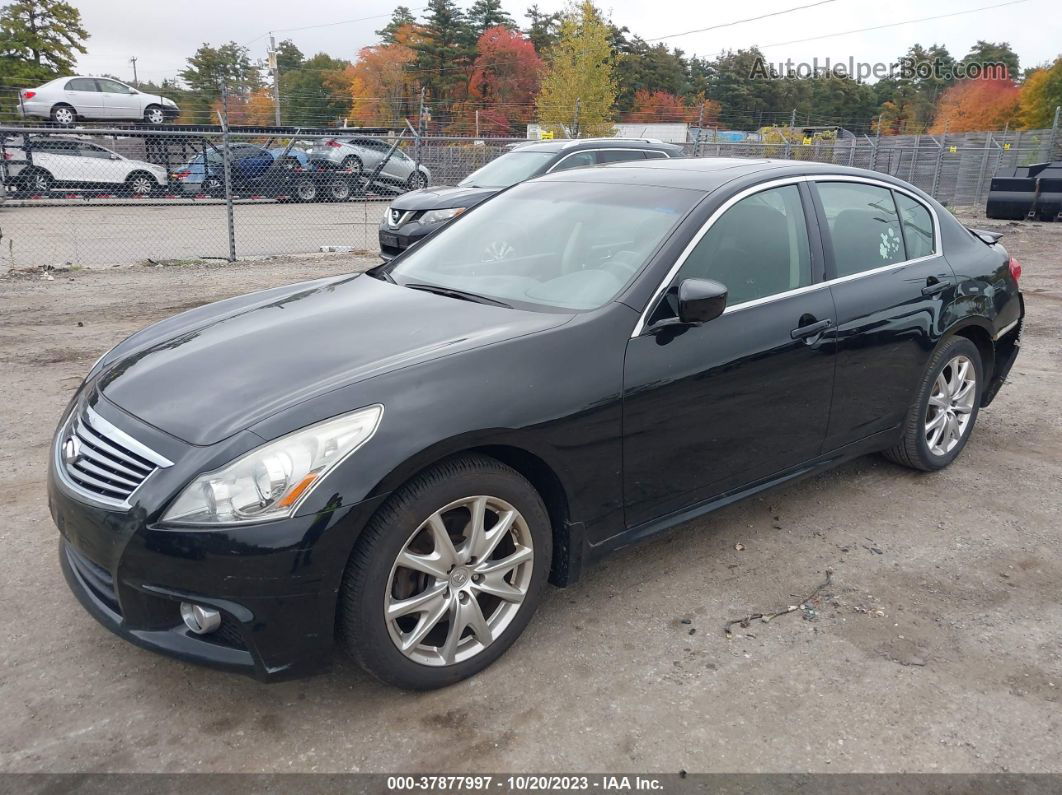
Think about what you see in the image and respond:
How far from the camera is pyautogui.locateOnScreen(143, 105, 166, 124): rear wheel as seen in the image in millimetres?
26391

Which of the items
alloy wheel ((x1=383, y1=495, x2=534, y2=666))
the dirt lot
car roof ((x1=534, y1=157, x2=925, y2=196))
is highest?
car roof ((x1=534, y1=157, x2=925, y2=196))

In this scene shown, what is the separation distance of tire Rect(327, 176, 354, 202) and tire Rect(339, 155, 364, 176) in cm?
39

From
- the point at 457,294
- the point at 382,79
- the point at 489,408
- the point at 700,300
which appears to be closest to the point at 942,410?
the point at 700,300

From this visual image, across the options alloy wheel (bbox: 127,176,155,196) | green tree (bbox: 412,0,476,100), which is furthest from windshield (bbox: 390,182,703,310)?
green tree (bbox: 412,0,476,100)

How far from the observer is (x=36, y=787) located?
232cm

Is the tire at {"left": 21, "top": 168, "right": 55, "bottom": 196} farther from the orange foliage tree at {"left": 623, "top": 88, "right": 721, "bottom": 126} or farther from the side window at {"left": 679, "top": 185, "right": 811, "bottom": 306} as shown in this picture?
the orange foliage tree at {"left": 623, "top": 88, "right": 721, "bottom": 126}

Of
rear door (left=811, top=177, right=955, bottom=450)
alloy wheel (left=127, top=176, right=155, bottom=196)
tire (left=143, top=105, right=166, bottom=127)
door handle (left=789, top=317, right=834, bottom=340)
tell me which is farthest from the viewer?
tire (left=143, top=105, right=166, bottom=127)

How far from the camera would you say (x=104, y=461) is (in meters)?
2.61

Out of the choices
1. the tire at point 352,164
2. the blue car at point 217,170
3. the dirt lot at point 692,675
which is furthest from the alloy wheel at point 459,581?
the tire at point 352,164

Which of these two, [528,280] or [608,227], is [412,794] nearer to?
[528,280]

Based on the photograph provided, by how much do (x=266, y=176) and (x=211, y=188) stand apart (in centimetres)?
128

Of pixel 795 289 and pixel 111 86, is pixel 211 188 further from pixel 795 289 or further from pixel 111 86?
pixel 795 289

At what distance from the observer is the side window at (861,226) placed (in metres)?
3.90

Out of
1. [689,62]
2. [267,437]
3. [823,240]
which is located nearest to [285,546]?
[267,437]
